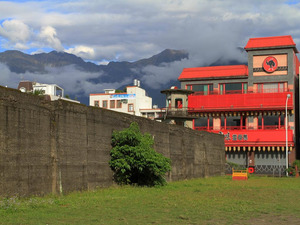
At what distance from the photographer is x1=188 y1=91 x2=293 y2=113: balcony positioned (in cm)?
6681

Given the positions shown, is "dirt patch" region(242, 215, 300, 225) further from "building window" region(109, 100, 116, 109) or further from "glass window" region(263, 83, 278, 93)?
"building window" region(109, 100, 116, 109)

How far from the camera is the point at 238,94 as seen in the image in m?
69.2

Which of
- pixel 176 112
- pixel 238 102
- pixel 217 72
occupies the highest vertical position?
pixel 217 72

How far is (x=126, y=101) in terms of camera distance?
111875mm

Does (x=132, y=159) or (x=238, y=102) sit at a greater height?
(x=238, y=102)

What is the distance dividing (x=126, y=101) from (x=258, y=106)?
160 ft

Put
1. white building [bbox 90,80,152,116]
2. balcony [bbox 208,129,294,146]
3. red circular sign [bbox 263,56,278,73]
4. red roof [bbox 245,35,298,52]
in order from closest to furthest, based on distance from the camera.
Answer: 1. balcony [bbox 208,129,294,146]
2. red roof [bbox 245,35,298,52]
3. red circular sign [bbox 263,56,278,73]
4. white building [bbox 90,80,152,116]

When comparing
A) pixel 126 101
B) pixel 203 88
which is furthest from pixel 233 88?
pixel 126 101

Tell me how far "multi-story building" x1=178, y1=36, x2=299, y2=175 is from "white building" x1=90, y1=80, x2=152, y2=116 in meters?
40.8

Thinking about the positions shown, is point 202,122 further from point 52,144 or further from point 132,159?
point 52,144

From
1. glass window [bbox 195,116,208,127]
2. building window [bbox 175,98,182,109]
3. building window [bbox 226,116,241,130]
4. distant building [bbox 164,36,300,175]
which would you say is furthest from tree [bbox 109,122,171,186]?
glass window [bbox 195,116,208,127]

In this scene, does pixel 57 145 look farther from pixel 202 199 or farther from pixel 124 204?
pixel 202 199

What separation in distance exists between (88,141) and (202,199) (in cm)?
754

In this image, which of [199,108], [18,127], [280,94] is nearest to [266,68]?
[280,94]
